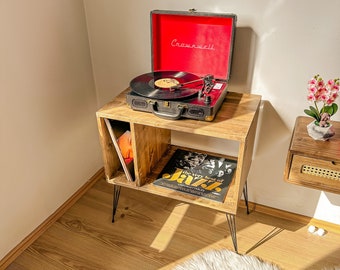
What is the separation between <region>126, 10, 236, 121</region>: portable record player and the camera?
1132 millimetres

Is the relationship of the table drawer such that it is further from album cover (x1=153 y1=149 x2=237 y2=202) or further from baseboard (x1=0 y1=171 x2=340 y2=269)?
baseboard (x1=0 y1=171 x2=340 y2=269)

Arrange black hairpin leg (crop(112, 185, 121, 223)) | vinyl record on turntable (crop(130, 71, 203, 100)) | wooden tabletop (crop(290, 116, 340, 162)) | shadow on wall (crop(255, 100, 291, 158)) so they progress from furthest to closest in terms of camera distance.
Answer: black hairpin leg (crop(112, 185, 121, 223)) → shadow on wall (crop(255, 100, 291, 158)) → vinyl record on turntable (crop(130, 71, 203, 100)) → wooden tabletop (crop(290, 116, 340, 162))

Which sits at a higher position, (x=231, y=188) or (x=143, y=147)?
(x=143, y=147)

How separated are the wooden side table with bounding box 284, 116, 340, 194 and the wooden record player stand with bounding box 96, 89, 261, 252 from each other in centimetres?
16

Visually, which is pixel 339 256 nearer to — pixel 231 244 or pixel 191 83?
pixel 231 244

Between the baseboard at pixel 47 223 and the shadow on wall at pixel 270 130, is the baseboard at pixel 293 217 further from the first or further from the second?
the baseboard at pixel 47 223

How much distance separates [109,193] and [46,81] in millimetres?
679

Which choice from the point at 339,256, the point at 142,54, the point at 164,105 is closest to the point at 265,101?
the point at 164,105

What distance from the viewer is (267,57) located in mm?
1269

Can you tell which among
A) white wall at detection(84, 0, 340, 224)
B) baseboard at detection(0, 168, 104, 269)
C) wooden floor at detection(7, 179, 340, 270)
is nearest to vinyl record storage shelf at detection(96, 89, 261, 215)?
white wall at detection(84, 0, 340, 224)

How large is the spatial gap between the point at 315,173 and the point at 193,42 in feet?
2.16

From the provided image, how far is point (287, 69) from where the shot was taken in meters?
1.26

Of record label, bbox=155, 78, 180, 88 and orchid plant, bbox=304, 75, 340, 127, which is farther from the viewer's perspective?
record label, bbox=155, 78, 180, 88

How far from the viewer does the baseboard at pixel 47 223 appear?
1388mm
